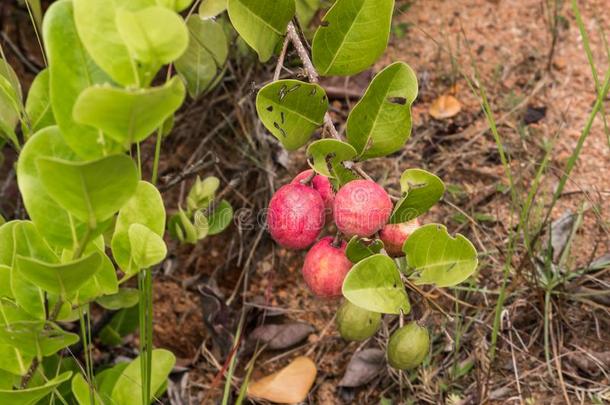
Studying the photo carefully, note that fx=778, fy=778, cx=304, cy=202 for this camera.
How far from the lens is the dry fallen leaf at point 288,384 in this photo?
1.84 metres

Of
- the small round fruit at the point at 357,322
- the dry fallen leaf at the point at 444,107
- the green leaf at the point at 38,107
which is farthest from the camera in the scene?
the dry fallen leaf at the point at 444,107

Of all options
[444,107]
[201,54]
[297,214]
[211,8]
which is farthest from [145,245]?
[444,107]

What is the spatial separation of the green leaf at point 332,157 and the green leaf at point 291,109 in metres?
0.07

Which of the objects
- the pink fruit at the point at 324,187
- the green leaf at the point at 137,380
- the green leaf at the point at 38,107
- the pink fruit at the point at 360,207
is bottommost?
the green leaf at the point at 137,380

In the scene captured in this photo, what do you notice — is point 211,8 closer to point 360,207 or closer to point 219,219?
point 219,219

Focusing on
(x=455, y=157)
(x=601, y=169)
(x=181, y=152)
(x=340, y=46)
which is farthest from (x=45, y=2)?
(x=601, y=169)

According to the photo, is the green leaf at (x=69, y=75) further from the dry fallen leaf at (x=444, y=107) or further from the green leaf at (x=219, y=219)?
the dry fallen leaf at (x=444, y=107)

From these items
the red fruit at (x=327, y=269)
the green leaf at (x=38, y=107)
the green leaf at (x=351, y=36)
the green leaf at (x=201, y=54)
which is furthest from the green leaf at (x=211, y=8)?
the red fruit at (x=327, y=269)

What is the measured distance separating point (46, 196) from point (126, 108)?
28 centimetres

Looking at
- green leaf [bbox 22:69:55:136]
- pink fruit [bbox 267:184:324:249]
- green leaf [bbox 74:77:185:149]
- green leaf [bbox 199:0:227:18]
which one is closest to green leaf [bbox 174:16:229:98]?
green leaf [bbox 199:0:227:18]

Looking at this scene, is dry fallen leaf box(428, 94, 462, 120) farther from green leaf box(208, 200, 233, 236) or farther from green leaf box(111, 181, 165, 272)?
green leaf box(111, 181, 165, 272)

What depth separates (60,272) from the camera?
3.34ft

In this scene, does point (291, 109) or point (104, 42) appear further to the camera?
point (291, 109)

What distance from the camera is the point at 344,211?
1166 mm
